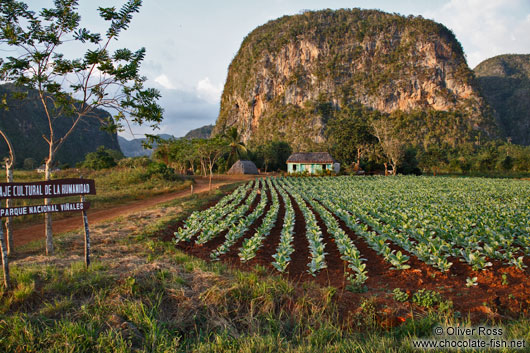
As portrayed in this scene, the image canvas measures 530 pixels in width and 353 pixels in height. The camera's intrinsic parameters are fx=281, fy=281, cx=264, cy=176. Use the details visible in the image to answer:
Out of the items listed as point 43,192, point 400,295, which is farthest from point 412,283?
point 43,192

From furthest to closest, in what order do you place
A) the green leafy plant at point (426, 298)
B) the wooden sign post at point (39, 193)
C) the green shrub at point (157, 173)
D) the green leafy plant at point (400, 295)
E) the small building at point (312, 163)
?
the small building at point (312, 163)
the green shrub at point (157, 173)
the wooden sign post at point (39, 193)
the green leafy plant at point (400, 295)
the green leafy plant at point (426, 298)

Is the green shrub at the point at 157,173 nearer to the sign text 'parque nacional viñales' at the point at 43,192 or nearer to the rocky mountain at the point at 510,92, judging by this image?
the sign text 'parque nacional viñales' at the point at 43,192

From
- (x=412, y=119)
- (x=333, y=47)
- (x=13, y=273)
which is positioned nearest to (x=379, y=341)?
(x=13, y=273)

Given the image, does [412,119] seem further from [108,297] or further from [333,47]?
[108,297]

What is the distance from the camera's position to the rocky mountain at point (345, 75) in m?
102

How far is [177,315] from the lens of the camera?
4250 mm

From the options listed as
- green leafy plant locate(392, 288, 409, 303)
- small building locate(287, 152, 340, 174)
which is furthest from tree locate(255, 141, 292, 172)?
green leafy plant locate(392, 288, 409, 303)

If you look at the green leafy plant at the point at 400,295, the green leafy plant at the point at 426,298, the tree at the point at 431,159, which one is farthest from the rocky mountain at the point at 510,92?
the green leafy plant at the point at 400,295

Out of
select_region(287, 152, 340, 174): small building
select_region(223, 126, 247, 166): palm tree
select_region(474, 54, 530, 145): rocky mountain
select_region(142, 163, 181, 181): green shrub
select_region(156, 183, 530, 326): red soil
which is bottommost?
select_region(156, 183, 530, 326): red soil

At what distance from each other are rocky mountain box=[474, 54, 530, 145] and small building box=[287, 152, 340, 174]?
317 feet

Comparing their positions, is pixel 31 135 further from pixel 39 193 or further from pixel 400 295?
pixel 400 295

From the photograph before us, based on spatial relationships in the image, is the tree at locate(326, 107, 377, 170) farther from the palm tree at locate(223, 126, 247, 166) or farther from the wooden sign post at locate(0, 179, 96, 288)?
A: the wooden sign post at locate(0, 179, 96, 288)

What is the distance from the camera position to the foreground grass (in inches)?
138

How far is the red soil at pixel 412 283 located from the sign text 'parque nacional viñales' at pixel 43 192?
3.15 meters
